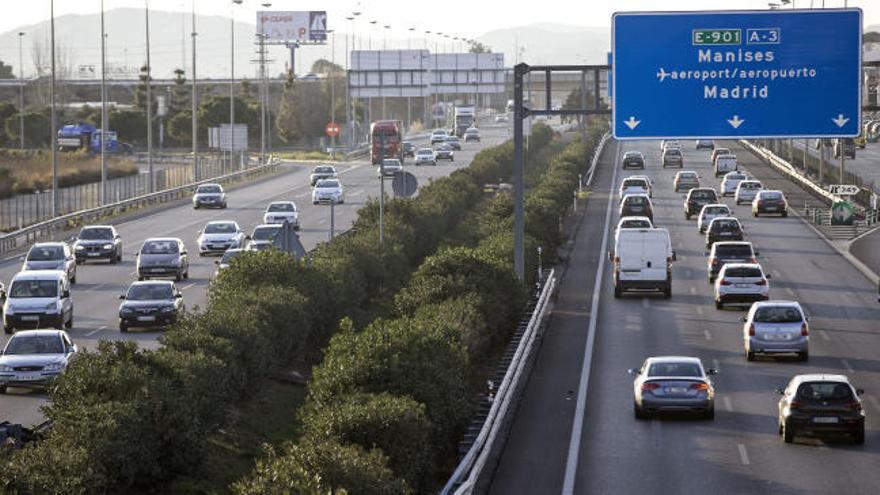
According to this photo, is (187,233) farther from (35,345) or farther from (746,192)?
(35,345)

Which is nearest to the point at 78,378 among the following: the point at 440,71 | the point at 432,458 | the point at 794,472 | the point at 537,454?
the point at 432,458

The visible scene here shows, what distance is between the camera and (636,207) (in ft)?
242

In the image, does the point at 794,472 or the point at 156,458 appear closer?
the point at 156,458

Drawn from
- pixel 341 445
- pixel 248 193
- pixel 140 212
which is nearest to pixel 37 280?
pixel 341 445

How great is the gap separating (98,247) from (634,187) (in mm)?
31726

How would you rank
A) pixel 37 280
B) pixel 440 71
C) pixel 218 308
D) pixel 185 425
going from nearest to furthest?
1. pixel 185 425
2. pixel 218 308
3. pixel 37 280
4. pixel 440 71

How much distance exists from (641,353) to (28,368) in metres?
14.3

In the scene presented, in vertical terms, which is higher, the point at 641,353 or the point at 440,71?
the point at 440,71

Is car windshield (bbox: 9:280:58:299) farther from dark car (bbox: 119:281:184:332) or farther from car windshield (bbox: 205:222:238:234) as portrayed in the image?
car windshield (bbox: 205:222:238:234)

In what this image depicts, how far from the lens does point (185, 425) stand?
23562mm

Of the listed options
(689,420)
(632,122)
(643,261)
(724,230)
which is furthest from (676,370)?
(724,230)

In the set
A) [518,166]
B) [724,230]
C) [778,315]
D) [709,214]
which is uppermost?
[518,166]

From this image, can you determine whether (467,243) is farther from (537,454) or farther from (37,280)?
(537,454)

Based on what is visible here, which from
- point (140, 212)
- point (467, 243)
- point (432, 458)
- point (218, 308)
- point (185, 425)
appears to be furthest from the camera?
point (140, 212)
